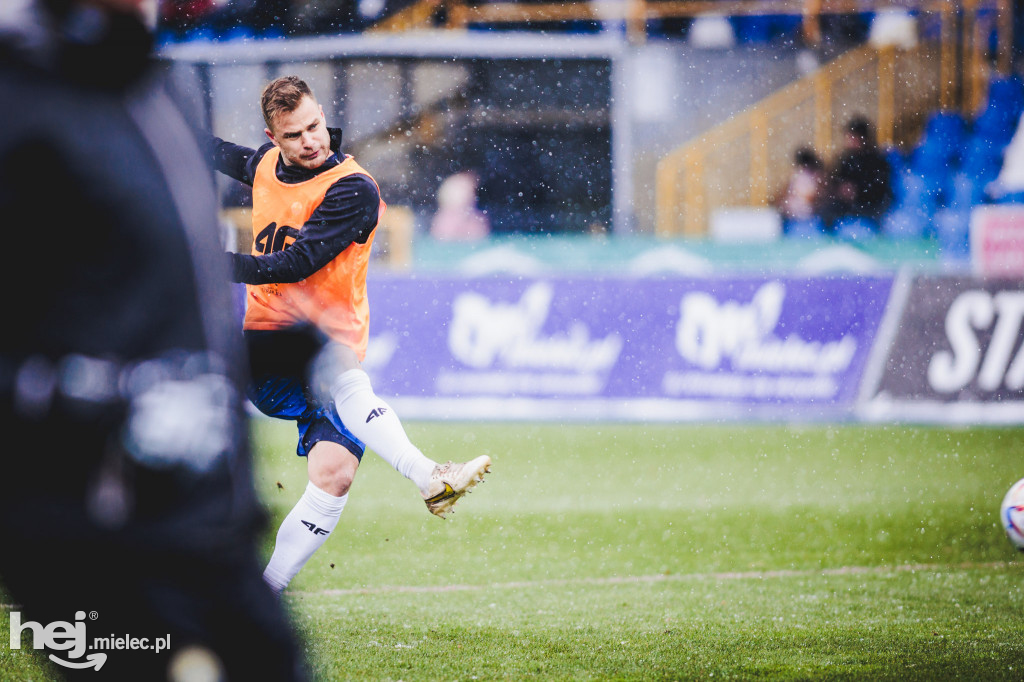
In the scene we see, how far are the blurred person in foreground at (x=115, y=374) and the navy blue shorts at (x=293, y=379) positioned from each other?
2.17m

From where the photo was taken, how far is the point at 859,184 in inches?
505

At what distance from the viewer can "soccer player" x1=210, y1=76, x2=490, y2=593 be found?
3492 mm

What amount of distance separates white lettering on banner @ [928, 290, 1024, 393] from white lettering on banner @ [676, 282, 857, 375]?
795mm

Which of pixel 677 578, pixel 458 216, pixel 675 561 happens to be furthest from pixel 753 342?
pixel 677 578

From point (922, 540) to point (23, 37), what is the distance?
221 inches

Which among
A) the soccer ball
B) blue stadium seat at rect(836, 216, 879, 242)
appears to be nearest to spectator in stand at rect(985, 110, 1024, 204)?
blue stadium seat at rect(836, 216, 879, 242)

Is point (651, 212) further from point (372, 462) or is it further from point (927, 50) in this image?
point (372, 462)

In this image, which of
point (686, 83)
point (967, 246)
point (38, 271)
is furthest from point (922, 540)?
point (686, 83)

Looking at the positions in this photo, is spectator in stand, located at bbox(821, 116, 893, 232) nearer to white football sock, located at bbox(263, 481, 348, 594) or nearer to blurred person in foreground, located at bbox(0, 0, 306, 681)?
white football sock, located at bbox(263, 481, 348, 594)

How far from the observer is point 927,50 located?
1447 centimetres

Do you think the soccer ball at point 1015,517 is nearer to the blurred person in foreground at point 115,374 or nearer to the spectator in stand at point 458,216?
the blurred person in foreground at point 115,374

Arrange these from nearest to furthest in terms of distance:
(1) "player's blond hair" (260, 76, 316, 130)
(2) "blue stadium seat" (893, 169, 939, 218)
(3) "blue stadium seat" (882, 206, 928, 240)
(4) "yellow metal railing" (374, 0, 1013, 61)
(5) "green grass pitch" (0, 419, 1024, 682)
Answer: (1) "player's blond hair" (260, 76, 316, 130), (5) "green grass pitch" (0, 419, 1024, 682), (3) "blue stadium seat" (882, 206, 928, 240), (2) "blue stadium seat" (893, 169, 939, 218), (4) "yellow metal railing" (374, 0, 1013, 61)

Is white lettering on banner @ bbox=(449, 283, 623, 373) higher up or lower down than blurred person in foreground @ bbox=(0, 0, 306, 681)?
lower down

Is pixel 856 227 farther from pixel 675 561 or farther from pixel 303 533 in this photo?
pixel 303 533
